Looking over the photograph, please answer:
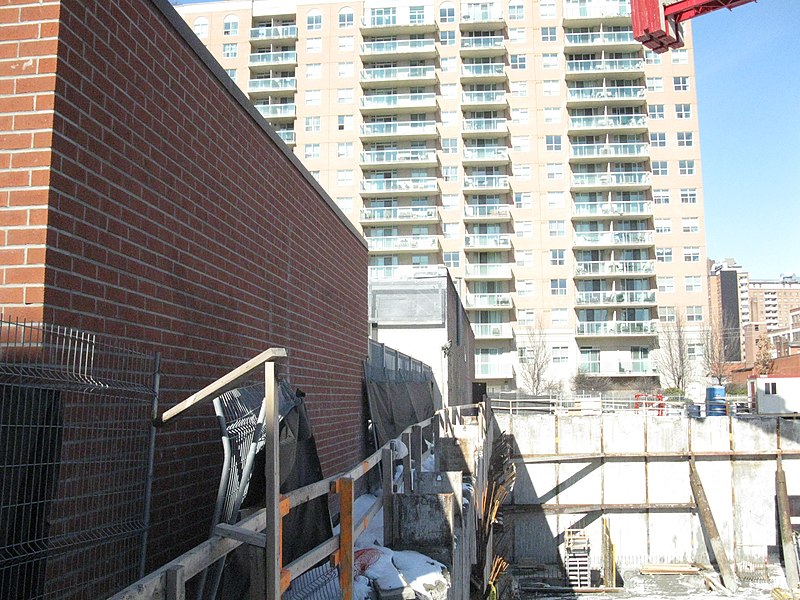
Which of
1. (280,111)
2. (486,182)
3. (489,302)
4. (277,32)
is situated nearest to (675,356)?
(489,302)

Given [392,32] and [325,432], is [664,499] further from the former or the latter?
[392,32]

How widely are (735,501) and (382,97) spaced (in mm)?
47604

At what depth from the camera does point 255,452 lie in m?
4.64

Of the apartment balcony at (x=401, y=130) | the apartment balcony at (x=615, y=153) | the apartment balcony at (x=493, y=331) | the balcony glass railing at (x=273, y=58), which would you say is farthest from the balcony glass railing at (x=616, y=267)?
the balcony glass railing at (x=273, y=58)

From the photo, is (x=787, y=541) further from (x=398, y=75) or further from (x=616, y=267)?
(x=398, y=75)

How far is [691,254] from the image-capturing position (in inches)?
2596

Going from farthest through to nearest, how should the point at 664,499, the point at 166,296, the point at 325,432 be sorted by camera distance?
the point at 664,499
the point at 325,432
the point at 166,296

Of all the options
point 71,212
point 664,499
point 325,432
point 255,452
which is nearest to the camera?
point 71,212

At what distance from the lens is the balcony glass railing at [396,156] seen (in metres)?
66.4

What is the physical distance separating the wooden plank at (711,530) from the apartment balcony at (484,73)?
45746 millimetres

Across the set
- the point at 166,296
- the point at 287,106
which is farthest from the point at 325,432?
the point at 287,106

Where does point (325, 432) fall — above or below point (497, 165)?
below

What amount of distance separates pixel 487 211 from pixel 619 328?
1534cm

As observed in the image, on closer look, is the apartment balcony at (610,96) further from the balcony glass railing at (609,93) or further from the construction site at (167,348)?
the construction site at (167,348)
